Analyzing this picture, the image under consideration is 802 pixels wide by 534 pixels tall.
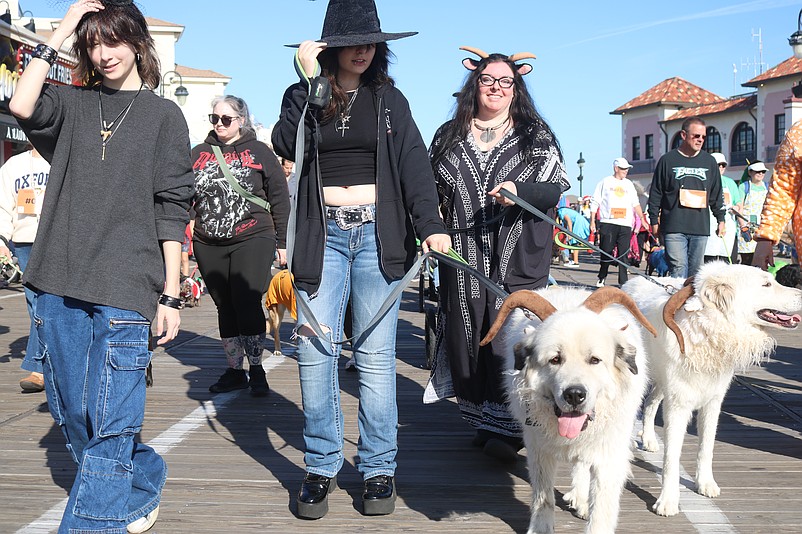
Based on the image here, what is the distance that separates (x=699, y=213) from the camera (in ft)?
31.9

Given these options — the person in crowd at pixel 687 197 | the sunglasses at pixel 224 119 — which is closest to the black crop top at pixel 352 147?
the sunglasses at pixel 224 119

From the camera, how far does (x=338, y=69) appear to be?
14.0 ft

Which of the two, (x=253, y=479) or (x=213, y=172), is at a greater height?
(x=213, y=172)

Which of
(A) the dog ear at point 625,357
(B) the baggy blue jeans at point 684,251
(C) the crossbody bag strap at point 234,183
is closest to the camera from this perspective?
(A) the dog ear at point 625,357

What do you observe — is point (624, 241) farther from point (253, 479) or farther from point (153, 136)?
point (153, 136)

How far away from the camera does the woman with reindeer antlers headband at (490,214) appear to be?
521cm

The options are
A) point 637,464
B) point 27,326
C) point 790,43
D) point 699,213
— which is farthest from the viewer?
point 790,43

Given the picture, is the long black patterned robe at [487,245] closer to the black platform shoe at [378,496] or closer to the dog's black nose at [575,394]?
the black platform shoe at [378,496]

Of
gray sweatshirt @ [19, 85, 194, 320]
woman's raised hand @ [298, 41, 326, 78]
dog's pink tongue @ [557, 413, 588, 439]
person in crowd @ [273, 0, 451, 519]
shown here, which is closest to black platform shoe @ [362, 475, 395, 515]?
person in crowd @ [273, 0, 451, 519]

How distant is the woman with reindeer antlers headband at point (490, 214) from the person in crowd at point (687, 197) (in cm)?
487

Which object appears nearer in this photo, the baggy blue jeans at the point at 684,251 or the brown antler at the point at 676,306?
the brown antler at the point at 676,306

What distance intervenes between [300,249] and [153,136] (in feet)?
3.14

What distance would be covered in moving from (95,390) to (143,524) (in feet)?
3.04

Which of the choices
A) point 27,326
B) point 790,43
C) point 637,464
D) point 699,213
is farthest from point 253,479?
point 790,43
